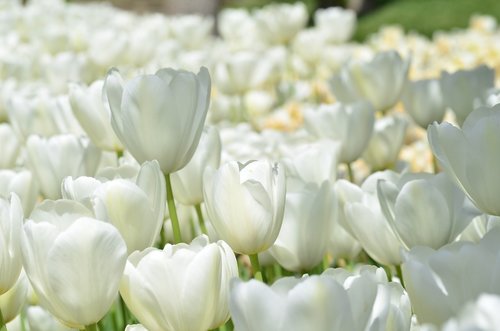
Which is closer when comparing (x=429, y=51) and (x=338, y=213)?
(x=338, y=213)

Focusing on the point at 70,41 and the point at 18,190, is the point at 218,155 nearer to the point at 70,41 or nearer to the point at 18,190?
the point at 18,190

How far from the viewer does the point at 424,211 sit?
146 centimetres

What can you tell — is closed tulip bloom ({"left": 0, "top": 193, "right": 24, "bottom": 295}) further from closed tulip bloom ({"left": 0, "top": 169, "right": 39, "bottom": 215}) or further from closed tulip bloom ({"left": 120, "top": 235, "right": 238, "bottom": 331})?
closed tulip bloom ({"left": 0, "top": 169, "right": 39, "bottom": 215})

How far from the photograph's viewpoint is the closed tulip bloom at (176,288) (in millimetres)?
1193

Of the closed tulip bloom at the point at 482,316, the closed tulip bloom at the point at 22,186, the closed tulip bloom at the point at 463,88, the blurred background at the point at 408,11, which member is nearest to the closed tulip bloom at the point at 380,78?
the closed tulip bloom at the point at 463,88

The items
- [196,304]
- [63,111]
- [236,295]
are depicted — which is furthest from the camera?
[63,111]

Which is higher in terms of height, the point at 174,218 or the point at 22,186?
the point at 174,218

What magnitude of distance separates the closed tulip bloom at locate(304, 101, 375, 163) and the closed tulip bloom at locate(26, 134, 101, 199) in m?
0.65

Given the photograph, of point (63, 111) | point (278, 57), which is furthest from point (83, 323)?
point (278, 57)

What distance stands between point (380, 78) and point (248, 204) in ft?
4.74

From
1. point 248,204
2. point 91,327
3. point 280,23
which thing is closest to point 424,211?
point 248,204

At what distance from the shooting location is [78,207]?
4.22ft

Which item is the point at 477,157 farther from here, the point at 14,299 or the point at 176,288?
the point at 14,299

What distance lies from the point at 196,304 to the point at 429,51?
567cm
